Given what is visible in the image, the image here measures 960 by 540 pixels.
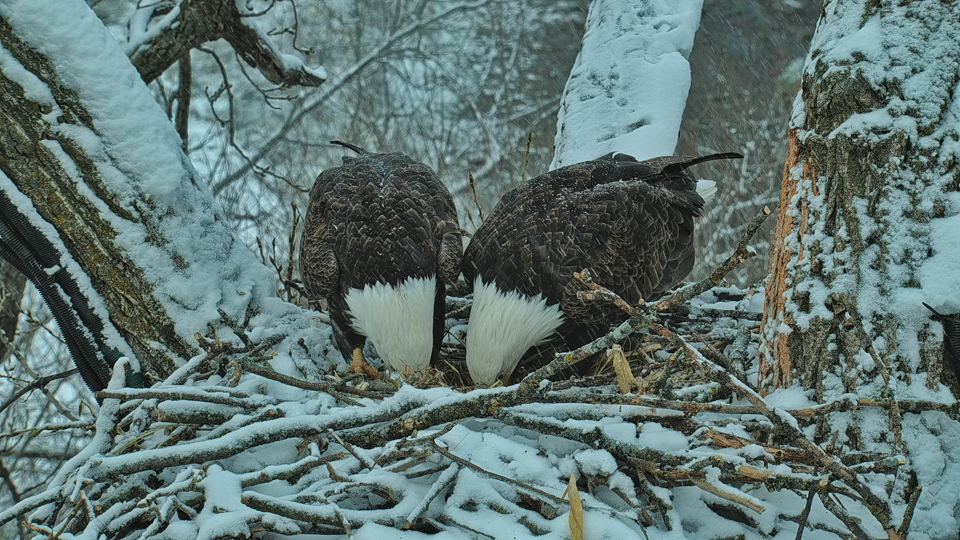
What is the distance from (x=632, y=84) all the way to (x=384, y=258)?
153 centimetres

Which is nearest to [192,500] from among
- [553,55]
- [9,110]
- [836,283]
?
[9,110]

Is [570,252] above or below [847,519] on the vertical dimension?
above

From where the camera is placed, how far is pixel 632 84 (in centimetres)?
353

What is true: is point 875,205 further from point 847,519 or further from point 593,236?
point 593,236

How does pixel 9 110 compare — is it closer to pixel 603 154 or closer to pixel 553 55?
pixel 603 154

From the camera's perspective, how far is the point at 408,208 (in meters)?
3.03

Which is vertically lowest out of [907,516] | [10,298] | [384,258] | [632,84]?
[907,516]

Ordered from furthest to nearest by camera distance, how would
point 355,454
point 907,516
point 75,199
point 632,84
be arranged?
point 632,84 → point 75,199 → point 355,454 → point 907,516

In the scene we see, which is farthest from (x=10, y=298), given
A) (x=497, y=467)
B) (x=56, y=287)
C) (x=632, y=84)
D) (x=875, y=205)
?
(x=875, y=205)

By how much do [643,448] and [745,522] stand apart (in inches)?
10.1

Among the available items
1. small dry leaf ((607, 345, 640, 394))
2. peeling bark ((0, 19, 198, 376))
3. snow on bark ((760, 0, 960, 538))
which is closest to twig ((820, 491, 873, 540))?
snow on bark ((760, 0, 960, 538))

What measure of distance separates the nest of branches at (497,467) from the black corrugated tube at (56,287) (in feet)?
1.89

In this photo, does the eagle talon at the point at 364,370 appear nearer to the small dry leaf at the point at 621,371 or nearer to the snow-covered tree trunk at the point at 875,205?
the small dry leaf at the point at 621,371

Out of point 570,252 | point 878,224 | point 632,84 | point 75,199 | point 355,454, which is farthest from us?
point 632,84
